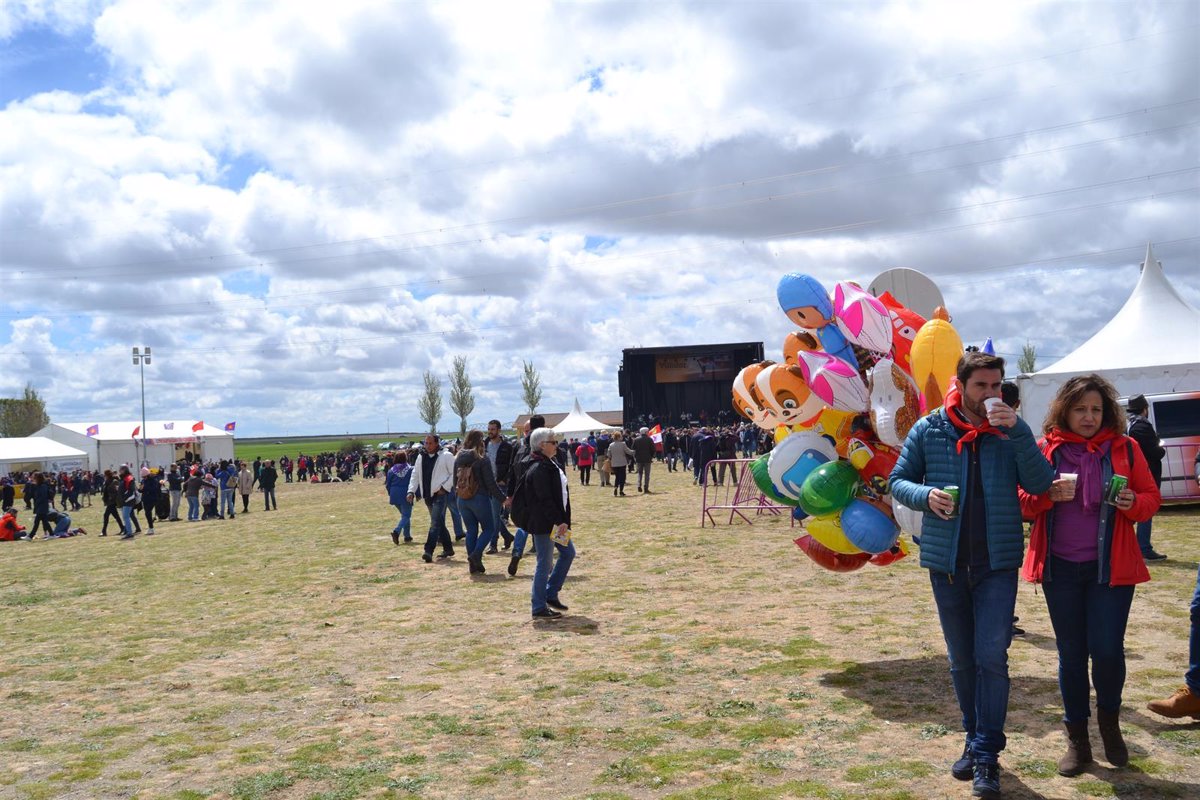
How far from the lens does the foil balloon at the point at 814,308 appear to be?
23.2ft

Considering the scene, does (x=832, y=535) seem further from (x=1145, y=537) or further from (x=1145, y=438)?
(x=1145, y=537)

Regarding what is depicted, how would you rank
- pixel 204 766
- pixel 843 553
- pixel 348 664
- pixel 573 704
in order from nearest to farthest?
pixel 204 766 < pixel 573 704 < pixel 843 553 < pixel 348 664

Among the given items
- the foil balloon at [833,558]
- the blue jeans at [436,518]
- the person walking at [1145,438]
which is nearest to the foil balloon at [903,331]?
the foil balloon at [833,558]

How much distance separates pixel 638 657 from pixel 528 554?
6859 mm

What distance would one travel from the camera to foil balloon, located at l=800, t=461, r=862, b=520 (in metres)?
6.64

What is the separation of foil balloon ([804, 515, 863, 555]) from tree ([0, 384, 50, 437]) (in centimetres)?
9915

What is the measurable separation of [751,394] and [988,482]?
3145 mm

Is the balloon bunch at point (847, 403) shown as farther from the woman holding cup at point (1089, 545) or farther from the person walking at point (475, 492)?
the person walking at point (475, 492)

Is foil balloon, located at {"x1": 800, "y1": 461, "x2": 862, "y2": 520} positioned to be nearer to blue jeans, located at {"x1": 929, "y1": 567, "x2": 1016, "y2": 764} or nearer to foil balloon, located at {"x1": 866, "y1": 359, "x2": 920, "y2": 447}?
foil balloon, located at {"x1": 866, "y1": 359, "x2": 920, "y2": 447}

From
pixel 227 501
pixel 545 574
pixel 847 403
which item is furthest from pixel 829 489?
pixel 227 501

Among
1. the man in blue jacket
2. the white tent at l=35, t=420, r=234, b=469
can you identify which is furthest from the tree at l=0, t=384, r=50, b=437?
the man in blue jacket

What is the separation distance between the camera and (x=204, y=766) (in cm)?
556

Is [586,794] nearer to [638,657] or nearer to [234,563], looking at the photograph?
[638,657]

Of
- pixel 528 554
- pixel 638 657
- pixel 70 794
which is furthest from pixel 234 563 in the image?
pixel 70 794
